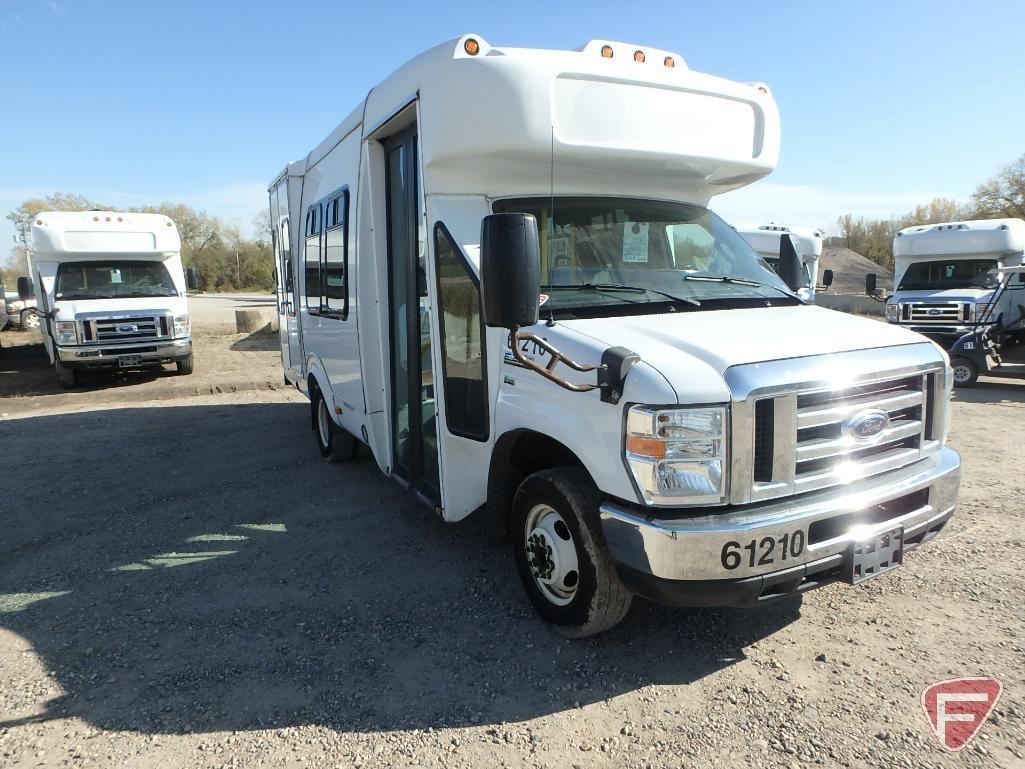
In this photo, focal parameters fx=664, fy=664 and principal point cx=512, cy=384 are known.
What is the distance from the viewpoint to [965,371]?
11.4 m

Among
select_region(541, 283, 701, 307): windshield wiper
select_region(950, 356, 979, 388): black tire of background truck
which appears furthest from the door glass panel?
select_region(950, 356, 979, 388): black tire of background truck

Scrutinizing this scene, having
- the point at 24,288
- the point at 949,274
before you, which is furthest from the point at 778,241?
the point at 24,288

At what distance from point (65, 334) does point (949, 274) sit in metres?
17.0

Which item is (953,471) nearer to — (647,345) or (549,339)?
(647,345)

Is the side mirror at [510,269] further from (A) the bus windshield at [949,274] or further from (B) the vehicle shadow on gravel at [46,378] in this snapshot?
(A) the bus windshield at [949,274]

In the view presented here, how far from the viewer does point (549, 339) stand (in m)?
3.24

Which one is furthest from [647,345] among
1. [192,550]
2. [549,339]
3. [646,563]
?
[192,550]

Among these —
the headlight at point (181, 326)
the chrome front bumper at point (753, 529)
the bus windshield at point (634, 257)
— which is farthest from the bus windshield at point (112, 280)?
the chrome front bumper at point (753, 529)

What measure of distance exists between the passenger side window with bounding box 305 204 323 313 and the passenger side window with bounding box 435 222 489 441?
2.92 m

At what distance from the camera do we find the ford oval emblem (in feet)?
9.70

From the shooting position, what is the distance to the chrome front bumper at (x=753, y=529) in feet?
8.86

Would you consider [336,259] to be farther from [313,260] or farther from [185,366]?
[185,366]

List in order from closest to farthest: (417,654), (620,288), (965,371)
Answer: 1. (417,654)
2. (620,288)
3. (965,371)

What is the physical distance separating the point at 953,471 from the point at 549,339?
2143mm
